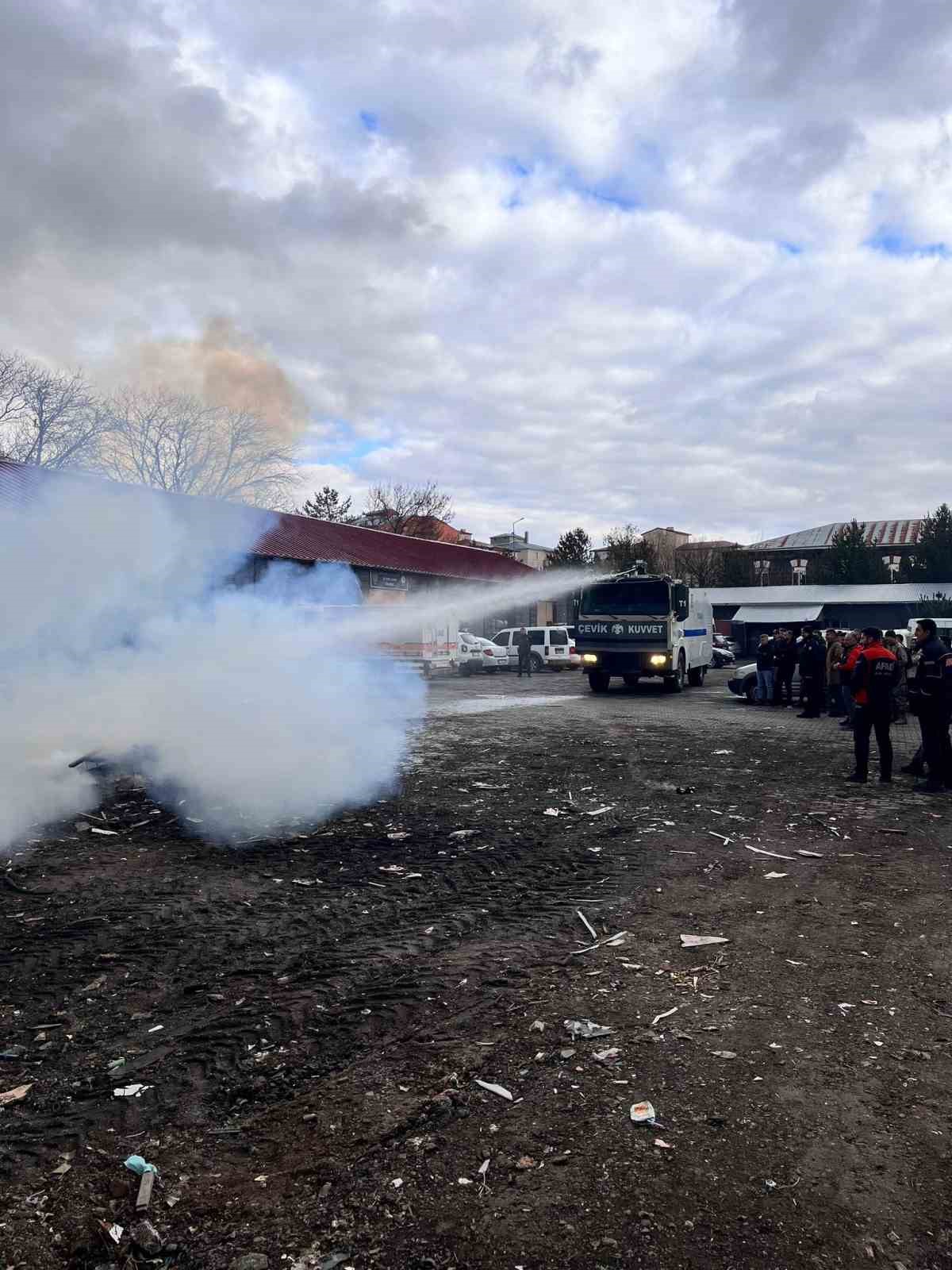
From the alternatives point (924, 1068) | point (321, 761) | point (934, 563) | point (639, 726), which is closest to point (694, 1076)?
point (924, 1068)

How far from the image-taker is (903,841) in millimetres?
7281

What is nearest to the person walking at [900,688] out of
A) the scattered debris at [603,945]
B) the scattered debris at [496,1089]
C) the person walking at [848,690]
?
the person walking at [848,690]

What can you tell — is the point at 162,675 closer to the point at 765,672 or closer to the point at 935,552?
the point at 765,672

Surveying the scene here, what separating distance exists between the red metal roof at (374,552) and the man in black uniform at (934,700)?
17.8m

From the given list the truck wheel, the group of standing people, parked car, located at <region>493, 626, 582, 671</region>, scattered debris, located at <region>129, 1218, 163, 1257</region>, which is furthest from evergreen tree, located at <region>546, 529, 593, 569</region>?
scattered debris, located at <region>129, 1218, 163, 1257</region>

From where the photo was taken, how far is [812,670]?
52.6 feet

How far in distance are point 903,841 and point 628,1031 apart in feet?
15.4

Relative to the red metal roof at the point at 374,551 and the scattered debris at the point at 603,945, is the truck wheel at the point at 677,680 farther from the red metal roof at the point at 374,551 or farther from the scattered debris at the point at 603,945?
the scattered debris at the point at 603,945

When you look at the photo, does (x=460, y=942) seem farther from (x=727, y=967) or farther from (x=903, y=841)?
(x=903, y=841)

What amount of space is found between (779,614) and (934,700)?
38.8m

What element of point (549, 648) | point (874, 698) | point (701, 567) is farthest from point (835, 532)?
point (874, 698)

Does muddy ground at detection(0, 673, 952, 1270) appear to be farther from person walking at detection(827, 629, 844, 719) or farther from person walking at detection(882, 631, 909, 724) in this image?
person walking at detection(827, 629, 844, 719)

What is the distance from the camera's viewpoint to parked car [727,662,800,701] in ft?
64.5

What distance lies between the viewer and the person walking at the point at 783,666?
677 inches
